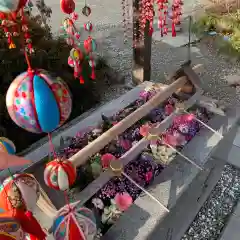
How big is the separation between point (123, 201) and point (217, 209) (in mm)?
1326

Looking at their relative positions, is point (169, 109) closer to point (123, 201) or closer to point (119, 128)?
point (119, 128)

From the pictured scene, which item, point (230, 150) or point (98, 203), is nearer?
point (98, 203)

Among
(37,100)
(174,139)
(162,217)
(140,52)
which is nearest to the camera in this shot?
(37,100)

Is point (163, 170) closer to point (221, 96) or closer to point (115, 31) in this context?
point (221, 96)

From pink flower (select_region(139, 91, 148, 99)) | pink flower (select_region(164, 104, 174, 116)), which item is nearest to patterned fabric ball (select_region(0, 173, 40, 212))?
pink flower (select_region(164, 104, 174, 116))

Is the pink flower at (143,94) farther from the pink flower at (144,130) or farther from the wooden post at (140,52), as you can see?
the wooden post at (140,52)

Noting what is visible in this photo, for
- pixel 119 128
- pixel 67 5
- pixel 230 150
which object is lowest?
pixel 230 150

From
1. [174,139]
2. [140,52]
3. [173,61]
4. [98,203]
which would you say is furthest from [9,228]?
[173,61]

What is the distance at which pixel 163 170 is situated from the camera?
2938 millimetres

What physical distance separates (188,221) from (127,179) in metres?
0.89

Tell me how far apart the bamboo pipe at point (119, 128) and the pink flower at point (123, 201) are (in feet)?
1.35

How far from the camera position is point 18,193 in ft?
6.14

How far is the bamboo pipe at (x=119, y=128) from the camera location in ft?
8.63

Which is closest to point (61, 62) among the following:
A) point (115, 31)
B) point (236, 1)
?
point (115, 31)
